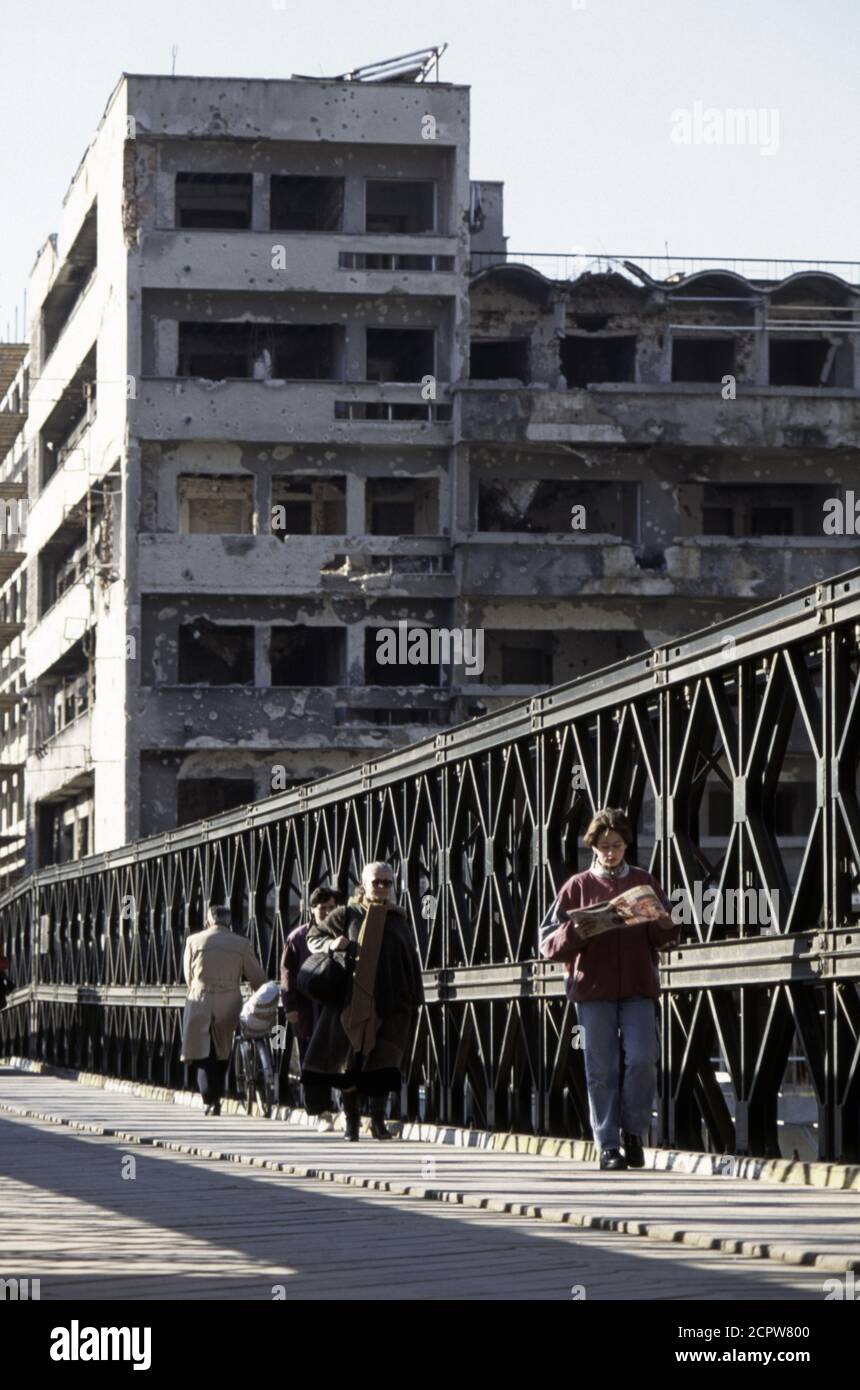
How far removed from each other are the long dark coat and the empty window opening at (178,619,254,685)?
4388 cm

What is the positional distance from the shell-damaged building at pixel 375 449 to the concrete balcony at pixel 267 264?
0.06 m

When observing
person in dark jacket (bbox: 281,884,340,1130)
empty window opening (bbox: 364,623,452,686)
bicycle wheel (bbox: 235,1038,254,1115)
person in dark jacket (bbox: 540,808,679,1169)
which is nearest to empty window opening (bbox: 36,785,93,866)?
empty window opening (bbox: 364,623,452,686)

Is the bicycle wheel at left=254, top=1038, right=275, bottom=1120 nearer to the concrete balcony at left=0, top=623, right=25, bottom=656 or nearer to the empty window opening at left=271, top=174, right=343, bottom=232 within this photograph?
the empty window opening at left=271, top=174, right=343, bottom=232

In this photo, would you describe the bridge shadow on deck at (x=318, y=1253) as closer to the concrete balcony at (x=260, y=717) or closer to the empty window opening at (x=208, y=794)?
the concrete balcony at (x=260, y=717)

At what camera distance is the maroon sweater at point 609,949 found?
43.3 feet

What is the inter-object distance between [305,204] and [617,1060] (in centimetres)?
5359

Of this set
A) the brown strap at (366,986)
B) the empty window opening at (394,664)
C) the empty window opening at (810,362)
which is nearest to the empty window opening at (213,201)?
the empty window opening at (394,664)

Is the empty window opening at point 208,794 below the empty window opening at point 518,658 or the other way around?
below

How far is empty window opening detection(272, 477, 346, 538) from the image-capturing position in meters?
62.6

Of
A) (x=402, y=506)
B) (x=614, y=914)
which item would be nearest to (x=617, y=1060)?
(x=614, y=914)

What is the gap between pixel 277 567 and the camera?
199ft

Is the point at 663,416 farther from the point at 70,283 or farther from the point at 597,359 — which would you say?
the point at 70,283

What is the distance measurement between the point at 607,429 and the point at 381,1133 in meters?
44.6
